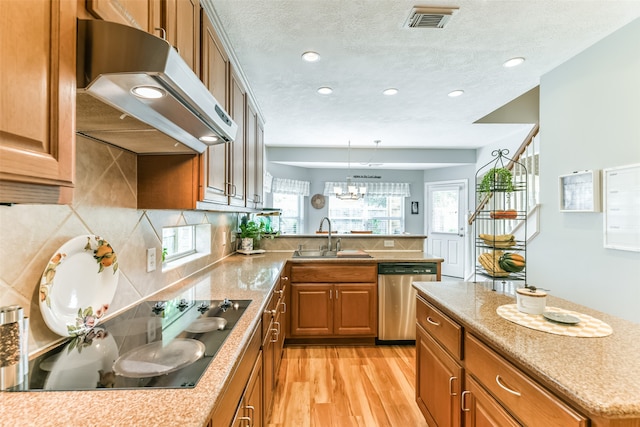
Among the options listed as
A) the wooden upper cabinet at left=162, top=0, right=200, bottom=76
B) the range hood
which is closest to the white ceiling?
the wooden upper cabinet at left=162, top=0, right=200, bottom=76

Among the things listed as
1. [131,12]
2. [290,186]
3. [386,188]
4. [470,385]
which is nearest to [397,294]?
[470,385]

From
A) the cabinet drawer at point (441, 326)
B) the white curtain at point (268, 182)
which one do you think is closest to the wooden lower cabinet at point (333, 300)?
the cabinet drawer at point (441, 326)

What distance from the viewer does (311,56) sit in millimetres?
2309

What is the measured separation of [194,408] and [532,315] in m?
1.33

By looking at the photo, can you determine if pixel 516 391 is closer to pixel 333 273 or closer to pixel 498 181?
pixel 498 181

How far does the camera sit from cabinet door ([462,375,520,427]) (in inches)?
41.6

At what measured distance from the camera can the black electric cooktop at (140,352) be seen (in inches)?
31.4

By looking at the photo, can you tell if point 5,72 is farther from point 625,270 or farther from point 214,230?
point 625,270

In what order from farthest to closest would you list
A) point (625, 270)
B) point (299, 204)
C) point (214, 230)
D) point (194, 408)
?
1. point (299, 204)
2. point (214, 230)
3. point (625, 270)
4. point (194, 408)

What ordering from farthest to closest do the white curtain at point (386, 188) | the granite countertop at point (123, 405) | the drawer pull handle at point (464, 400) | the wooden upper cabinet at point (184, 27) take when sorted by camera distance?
the white curtain at point (386, 188) < the drawer pull handle at point (464, 400) < the wooden upper cabinet at point (184, 27) < the granite countertop at point (123, 405)

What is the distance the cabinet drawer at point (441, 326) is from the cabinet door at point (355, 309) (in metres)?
1.19

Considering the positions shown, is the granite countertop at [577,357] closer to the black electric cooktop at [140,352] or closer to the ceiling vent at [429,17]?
the black electric cooktop at [140,352]

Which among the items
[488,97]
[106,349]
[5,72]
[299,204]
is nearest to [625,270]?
[488,97]

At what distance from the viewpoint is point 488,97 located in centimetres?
315
